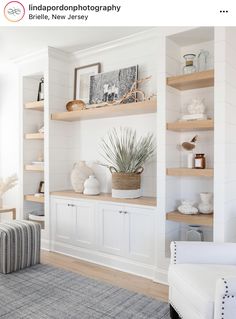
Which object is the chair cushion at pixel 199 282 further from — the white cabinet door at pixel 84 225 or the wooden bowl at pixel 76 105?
the wooden bowl at pixel 76 105

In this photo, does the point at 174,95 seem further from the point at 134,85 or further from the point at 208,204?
the point at 208,204

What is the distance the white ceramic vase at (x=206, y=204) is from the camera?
2857 millimetres

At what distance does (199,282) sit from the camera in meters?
1.84

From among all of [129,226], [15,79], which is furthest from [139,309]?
[15,79]

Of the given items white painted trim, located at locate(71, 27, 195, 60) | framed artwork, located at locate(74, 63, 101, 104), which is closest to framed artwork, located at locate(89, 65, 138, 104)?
framed artwork, located at locate(74, 63, 101, 104)

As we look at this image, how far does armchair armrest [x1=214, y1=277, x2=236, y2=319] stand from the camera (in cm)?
158

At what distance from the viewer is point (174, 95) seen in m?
3.06

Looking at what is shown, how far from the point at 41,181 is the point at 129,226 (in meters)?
1.86

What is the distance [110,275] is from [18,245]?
3.21 ft

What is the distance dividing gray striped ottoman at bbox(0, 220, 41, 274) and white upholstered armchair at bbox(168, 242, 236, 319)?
167 cm

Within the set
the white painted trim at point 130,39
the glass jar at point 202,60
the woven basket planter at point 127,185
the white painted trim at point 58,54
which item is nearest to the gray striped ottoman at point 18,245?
the woven basket planter at point 127,185

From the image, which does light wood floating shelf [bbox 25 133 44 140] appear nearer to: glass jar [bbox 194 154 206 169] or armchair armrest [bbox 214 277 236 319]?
glass jar [bbox 194 154 206 169]

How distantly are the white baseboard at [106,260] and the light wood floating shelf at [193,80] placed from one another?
1.79m
